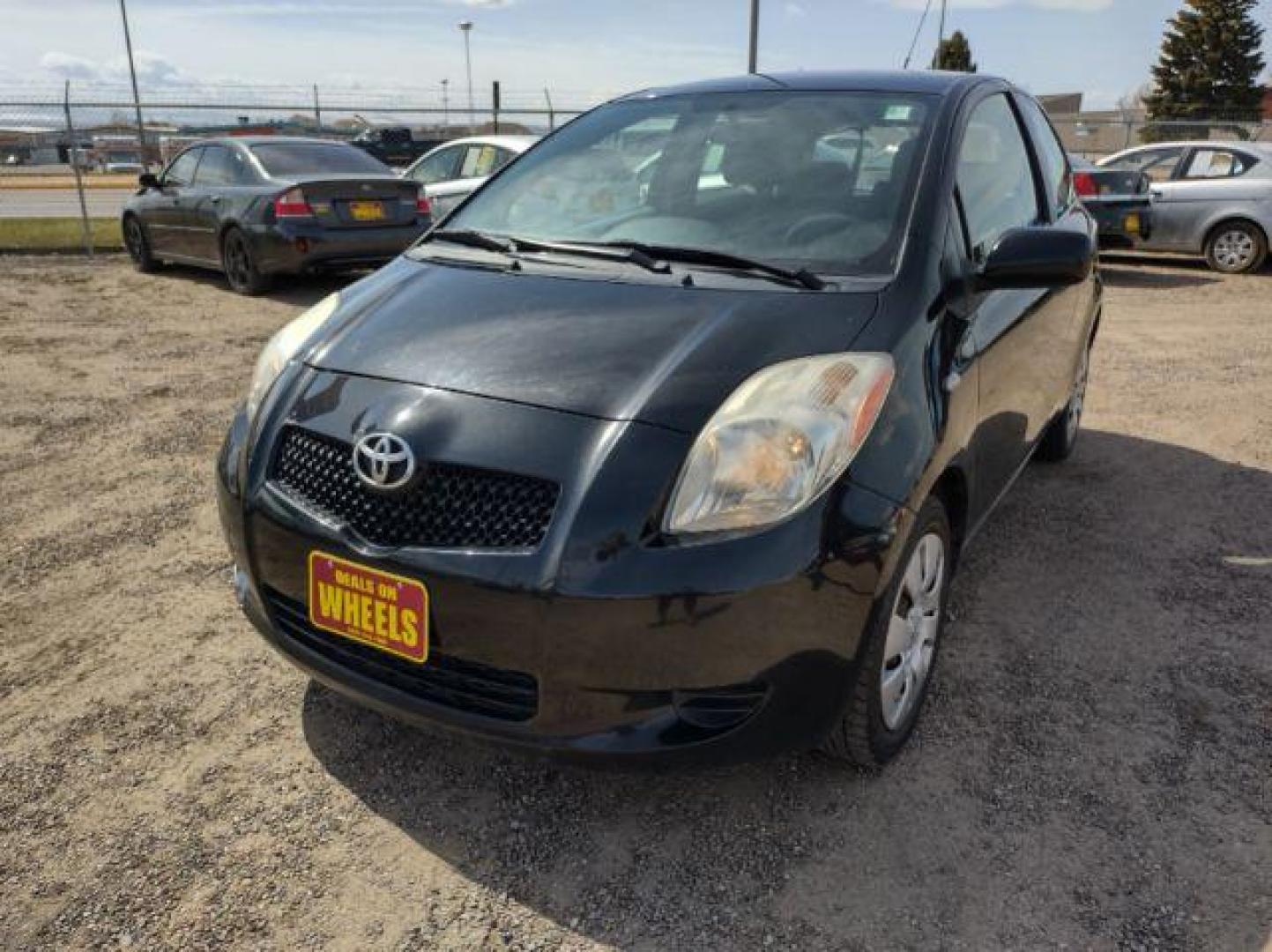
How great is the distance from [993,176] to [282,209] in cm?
672

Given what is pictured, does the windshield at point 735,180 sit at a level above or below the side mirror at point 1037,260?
above

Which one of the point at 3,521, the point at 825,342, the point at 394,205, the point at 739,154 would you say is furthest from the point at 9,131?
the point at 825,342

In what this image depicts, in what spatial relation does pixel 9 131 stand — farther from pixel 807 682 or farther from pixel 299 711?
pixel 807 682

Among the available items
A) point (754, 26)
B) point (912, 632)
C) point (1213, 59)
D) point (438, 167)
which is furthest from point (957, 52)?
point (912, 632)

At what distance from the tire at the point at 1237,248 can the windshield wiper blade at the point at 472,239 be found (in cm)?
1021

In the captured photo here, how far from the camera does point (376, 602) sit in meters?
2.13

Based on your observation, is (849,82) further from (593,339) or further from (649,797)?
(649,797)

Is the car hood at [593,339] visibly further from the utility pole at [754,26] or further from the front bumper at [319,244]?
the utility pole at [754,26]

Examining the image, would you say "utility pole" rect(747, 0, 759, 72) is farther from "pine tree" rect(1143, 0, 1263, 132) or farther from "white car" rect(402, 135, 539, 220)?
"pine tree" rect(1143, 0, 1263, 132)

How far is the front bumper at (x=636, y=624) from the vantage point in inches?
75.9

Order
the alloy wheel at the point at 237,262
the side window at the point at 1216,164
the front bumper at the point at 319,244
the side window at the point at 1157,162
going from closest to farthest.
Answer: the front bumper at the point at 319,244, the alloy wheel at the point at 237,262, the side window at the point at 1216,164, the side window at the point at 1157,162

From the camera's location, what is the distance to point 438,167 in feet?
35.1

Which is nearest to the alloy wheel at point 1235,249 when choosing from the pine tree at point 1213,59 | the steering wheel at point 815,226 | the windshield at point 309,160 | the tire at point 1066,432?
the tire at point 1066,432

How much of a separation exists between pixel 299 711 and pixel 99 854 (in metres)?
0.62
